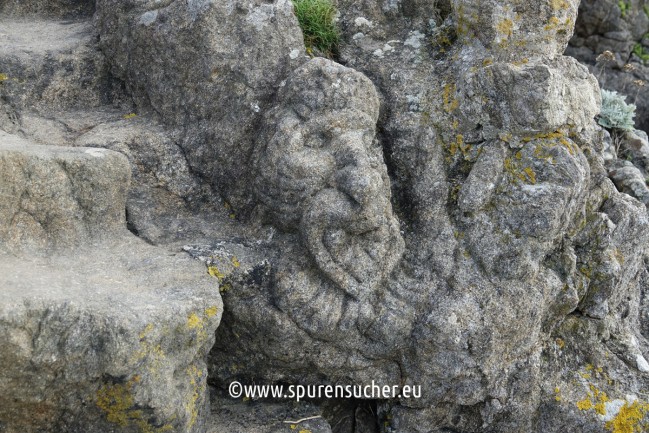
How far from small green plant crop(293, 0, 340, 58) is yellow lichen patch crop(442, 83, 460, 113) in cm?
76

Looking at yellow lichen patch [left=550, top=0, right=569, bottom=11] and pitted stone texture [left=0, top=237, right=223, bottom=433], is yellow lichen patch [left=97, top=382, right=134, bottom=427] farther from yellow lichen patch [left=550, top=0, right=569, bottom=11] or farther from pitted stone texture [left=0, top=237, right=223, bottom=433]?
yellow lichen patch [left=550, top=0, right=569, bottom=11]

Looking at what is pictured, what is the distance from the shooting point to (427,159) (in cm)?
395

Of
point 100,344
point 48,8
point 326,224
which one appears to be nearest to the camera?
point 100,344

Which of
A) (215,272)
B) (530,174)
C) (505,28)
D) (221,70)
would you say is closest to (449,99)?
(505,28)

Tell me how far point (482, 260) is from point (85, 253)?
196cm

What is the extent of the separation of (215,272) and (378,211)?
854 millimetres

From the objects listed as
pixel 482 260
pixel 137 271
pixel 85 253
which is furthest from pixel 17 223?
pixel 482 260

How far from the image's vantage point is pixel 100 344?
294cm

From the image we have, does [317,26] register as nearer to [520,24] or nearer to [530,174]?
[520,24]

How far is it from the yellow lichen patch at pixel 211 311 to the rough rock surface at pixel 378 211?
5 cm

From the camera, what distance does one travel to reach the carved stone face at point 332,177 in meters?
3.56

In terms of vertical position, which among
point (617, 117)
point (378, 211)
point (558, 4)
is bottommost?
point (617, 117)

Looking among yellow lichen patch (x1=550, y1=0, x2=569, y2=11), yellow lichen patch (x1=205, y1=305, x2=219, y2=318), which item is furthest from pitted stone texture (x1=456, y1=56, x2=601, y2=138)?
yellow lichen patch (x1=205, y1=305, x2=219, y2=318)

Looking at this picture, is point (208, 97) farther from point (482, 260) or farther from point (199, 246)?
point (482, 260)
